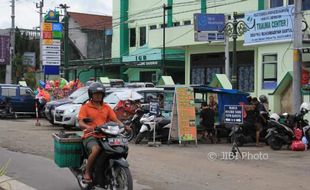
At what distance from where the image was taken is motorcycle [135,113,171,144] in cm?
1670

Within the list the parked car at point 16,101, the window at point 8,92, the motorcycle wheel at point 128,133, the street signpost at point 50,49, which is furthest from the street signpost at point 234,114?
the street signpost at point 50,49

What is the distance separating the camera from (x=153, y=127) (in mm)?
16703

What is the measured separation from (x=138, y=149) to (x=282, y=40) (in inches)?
448

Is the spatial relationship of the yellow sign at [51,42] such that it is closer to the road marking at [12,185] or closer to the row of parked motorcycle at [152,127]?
the row of parked motorcycle at [152,127]

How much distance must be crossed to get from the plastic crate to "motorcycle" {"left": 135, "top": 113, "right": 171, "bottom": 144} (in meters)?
8.06

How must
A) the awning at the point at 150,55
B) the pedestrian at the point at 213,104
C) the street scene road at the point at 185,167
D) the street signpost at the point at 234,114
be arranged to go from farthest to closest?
the awning at the point at 150,55 < the pedestrian at the point at 213,104 < the street signpost at the point at 234,114 < the street scene road at the point at 185,167

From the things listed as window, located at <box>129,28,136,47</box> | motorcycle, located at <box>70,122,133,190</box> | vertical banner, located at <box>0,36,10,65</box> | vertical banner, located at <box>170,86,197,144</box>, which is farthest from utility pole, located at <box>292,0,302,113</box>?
vertical banner, located at <box>0,36,10,65</box>

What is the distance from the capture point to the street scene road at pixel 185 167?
32.3 feet

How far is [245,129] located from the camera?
55.5ft

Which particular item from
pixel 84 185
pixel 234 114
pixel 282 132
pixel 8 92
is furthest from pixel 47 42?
pixel 84 185

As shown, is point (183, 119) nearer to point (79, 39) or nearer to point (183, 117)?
point (183, 117)

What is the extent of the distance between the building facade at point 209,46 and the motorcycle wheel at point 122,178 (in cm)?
1303

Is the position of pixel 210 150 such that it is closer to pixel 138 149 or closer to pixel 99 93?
pixel 138 149

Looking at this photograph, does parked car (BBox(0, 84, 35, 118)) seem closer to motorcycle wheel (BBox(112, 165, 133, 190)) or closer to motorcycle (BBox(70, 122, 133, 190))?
motorcycle (BBox(70, 122, 133, 190))
